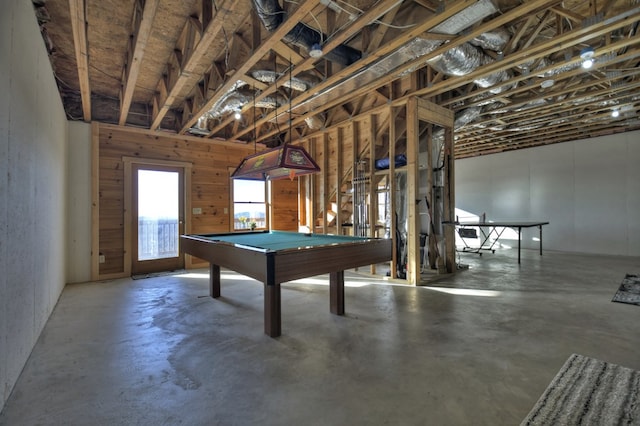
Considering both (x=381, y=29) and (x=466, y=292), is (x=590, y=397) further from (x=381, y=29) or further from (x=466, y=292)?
(x=381, y=29)

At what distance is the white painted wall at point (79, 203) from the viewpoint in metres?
5.08

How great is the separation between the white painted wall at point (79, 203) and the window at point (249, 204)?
266 cm

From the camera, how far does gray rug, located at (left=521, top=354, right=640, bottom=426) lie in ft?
5.52

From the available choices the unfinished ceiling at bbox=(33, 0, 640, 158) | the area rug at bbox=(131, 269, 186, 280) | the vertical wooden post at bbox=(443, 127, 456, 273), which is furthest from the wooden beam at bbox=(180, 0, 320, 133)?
the vertical wooden post at bbox=(443, 127, 456, 273)

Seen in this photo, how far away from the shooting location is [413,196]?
15.5 feet

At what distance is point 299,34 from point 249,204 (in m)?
4.72

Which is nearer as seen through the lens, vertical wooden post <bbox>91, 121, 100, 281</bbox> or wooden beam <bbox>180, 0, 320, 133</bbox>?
wooden beam <bbox>180, 0, 320, 133</bbox>

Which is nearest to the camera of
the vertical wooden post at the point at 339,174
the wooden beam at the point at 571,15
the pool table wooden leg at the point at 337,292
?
the wooden beam at the point at 571,15

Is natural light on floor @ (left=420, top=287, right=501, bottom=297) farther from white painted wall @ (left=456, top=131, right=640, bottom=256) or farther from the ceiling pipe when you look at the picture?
white painted wall @ (left=456, top=131, right=640, bottom=256)

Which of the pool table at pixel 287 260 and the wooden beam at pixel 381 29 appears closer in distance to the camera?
the pool table at pixel 287 260

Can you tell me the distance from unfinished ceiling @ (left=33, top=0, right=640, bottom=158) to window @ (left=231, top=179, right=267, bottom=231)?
1547 mm

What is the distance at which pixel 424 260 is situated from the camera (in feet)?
18.7

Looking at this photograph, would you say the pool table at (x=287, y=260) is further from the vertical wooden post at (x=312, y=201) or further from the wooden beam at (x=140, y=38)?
the vertical wooden post at (x=312, y=201)

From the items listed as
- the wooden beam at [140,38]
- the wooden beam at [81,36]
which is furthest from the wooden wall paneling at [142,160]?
the wooden beam at [140,38]
